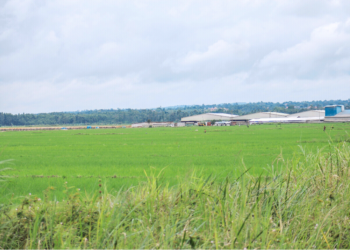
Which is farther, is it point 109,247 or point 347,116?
point 347,116

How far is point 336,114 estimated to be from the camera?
373 feet

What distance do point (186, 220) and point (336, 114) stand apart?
122330 mm

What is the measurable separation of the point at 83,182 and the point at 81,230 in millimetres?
7994

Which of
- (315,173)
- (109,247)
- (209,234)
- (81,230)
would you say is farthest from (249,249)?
(315,173)

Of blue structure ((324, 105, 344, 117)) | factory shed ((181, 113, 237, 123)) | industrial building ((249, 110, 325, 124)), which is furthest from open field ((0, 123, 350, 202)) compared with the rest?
factory shed ((181, 113, 237, 123))

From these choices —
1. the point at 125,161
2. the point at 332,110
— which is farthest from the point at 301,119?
the point at 125,161

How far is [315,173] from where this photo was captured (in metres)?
6.91

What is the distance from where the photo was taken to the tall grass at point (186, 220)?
14.5 feet

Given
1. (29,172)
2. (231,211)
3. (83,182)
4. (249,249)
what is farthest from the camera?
(29,172)

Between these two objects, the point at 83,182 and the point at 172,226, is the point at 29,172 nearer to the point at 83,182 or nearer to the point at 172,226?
the point at 83,182

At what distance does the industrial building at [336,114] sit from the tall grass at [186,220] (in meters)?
115

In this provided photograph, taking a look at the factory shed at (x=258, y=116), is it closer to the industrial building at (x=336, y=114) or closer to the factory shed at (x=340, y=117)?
the industrial building at (x=336, y=114)

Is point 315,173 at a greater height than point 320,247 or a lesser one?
greater

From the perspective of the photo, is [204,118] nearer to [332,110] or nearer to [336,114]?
[332,110]
